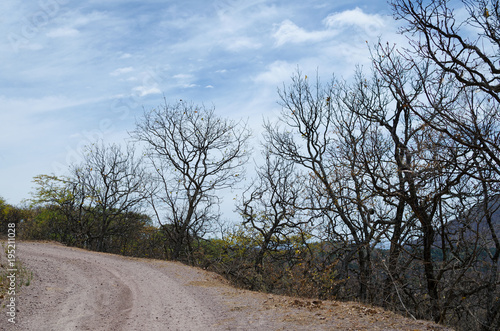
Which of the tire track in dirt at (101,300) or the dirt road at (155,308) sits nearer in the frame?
the dirt road at (155,308)

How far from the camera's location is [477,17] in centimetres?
675

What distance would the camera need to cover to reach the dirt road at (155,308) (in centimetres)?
686

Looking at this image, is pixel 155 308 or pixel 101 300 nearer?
pixel 155 308

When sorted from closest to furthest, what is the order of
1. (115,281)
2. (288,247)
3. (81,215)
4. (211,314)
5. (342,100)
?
(211,314) → (115,281) → (342,100) → (288,247) → (81,215)

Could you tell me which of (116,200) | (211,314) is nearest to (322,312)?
(211,314)

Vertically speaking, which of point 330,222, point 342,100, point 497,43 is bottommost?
point 330,222

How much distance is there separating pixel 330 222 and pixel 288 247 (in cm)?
362

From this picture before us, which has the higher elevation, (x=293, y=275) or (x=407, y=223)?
(x=407, y=223)

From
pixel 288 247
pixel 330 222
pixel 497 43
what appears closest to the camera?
pixel 497 43

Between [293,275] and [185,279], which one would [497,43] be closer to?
[293,275]

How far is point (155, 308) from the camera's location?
330 inches

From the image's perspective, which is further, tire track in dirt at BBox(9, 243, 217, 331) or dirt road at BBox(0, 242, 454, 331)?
tire track in dirt at BBox(9, 243, 217, 331)

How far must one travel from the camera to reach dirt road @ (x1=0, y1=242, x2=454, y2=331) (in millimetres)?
6855

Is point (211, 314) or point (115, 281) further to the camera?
point (115, 281)
